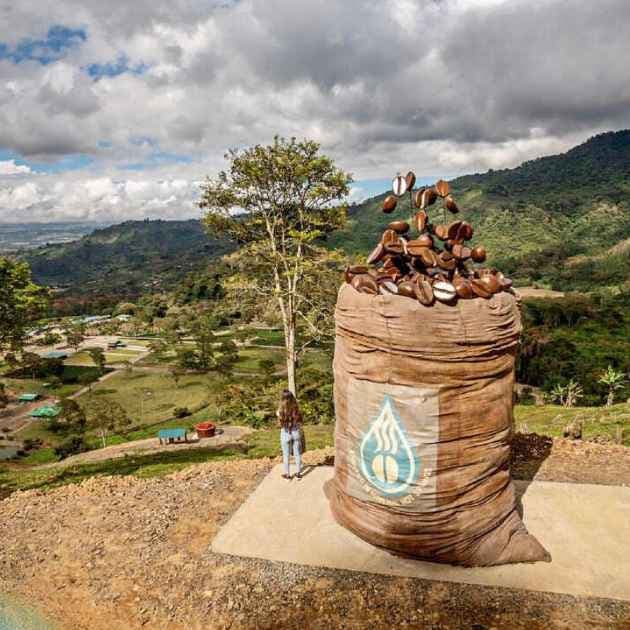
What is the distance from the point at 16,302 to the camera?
9.84 m

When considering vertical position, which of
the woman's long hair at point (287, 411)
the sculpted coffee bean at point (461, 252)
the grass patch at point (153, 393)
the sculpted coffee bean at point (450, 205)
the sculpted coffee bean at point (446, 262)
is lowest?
Answer: the grass patch at point (153, 393)

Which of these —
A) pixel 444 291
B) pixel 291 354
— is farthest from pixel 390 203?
pixel 291 354

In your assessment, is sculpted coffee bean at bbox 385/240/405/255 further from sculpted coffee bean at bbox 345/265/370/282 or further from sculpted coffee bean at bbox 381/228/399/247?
sculpted coffee bean at bbox 345/265/370/282

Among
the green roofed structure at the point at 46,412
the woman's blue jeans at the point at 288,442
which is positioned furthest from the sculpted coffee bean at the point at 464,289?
the green roofed structure at the point at 46,412

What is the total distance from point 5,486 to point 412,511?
11766 mm

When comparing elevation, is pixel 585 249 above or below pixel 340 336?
below

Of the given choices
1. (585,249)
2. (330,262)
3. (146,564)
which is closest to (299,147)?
(330,262)

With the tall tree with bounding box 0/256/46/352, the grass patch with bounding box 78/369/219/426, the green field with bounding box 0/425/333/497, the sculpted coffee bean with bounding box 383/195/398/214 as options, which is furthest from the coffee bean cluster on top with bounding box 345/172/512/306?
the grass patch with bounding box 78/369/219/426

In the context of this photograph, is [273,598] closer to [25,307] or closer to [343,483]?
[343,483]

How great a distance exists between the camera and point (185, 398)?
52.3 m

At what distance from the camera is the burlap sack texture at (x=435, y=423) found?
4812 millimetres

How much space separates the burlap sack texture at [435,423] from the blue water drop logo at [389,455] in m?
0.01

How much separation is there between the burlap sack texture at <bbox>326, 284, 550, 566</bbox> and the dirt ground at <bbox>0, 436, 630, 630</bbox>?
0.50 meters

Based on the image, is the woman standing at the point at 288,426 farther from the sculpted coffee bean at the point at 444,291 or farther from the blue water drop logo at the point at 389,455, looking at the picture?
the sculpted coffee bean at the point at 444,291
